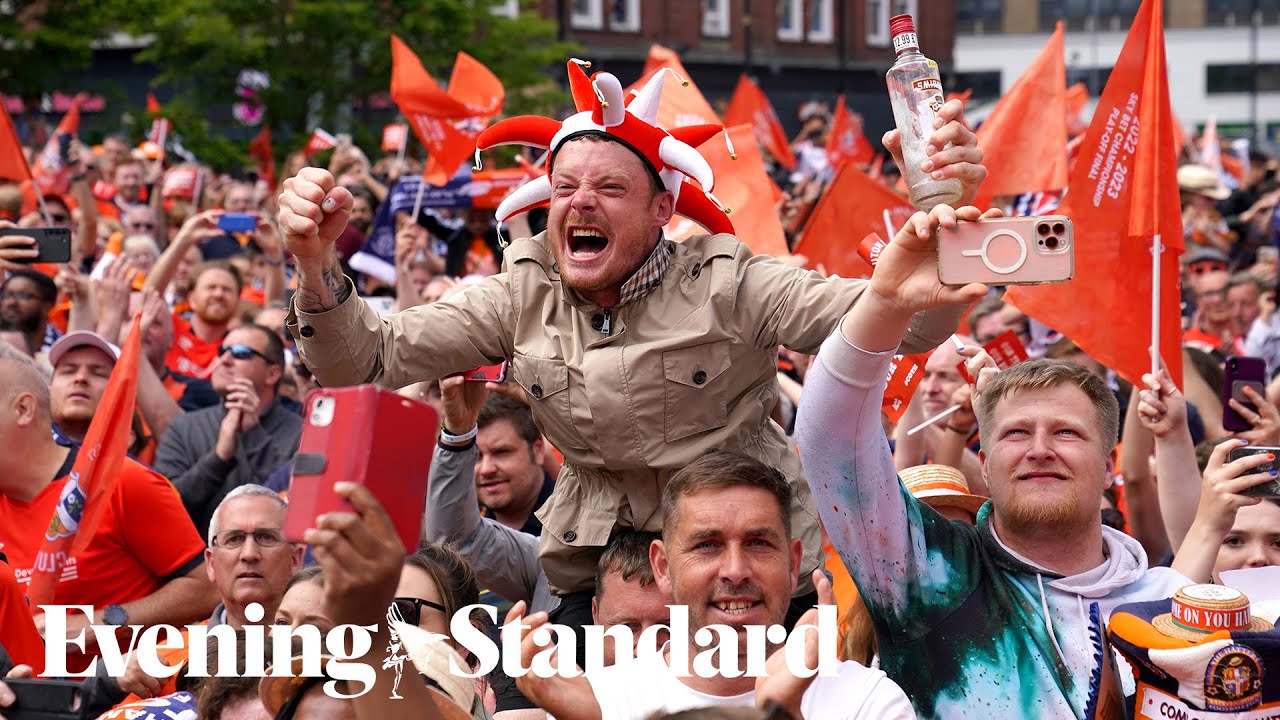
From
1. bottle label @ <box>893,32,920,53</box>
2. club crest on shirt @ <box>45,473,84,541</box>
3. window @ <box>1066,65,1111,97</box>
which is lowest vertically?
window @ <box>1066,65,1111,97</box>

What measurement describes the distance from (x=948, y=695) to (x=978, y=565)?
327 millimetres

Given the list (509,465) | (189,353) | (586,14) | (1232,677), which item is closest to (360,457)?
(1232,677)

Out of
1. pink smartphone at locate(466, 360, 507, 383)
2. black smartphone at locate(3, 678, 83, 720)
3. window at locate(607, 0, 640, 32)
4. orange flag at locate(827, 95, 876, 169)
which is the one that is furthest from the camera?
window at locate(607, 0, 640, 32)

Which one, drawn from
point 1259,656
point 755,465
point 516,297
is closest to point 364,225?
point 516,297

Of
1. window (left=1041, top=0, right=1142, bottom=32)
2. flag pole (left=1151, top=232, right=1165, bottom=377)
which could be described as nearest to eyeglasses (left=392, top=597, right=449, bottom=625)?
flag pole (left=1151, top=232, right=1165, bottom=377)

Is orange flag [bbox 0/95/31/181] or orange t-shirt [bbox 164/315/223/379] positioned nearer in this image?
orange flag [bbox 0/95/31/181]

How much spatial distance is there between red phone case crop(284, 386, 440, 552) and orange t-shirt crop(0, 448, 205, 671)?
3.22m

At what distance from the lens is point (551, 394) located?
400cm

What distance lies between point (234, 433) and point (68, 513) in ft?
5.61

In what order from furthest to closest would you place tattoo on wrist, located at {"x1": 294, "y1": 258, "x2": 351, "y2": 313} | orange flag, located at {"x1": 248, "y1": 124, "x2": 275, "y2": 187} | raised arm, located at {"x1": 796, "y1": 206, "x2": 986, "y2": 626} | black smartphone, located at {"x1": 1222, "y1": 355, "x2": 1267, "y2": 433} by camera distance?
orange flag, located at {"x1": 248, "y1": 124, "x2": 275, "y2": 187}
black smartphone, located at {"x1": 1222, "y1": 355, "x2": 1267, "y2": 433}
tattoo on wrist, located at {"x1": 294, "y1": 258, "x2": 351, "y2": 313}
raised arm, located at {"x1": 796, "y1": 206, "x2": 986, "y2": 626}

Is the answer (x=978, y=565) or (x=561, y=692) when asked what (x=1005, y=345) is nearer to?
(x=978, y=565)

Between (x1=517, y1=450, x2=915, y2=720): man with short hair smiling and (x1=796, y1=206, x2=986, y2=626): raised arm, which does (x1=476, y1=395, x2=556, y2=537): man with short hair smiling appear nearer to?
(x1=517, y1=450, x2=915, y2=720): man with short hair smiling

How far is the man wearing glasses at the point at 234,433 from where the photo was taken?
664cm

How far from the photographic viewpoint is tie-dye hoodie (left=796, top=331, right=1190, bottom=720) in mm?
3529
